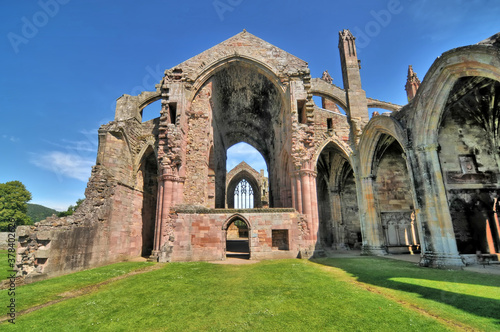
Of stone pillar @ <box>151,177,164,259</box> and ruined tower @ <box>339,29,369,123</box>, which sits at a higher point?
ruined tower @ <box>339,29,369,123</box>

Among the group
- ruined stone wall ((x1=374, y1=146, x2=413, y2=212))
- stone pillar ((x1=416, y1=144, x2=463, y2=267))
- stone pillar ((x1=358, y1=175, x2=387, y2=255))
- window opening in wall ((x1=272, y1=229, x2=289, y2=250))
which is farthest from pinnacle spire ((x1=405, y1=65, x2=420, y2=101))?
window opening in wall ((x1=272, y1=229, x2=289, y2=250))

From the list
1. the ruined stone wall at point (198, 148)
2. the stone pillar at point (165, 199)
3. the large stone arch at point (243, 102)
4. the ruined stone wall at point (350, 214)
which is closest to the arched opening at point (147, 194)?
the stone pillar at point (165, 199)

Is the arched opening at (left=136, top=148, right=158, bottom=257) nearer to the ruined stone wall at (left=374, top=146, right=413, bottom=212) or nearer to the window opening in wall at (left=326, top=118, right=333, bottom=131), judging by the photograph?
the window opening in wall at (left=326, top=118, right=333, bottom=131)

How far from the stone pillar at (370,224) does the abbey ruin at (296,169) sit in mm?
62

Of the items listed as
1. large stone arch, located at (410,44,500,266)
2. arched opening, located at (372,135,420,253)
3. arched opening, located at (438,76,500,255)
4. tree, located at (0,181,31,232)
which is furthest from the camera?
tree, located at (0,181,31,232)

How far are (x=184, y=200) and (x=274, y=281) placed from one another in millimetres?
7773

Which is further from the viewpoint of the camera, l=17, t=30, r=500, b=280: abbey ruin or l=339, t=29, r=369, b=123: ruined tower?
l=339, t=29, r=369, b=123: ruined tower

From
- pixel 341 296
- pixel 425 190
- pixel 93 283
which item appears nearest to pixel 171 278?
pixel 93 283

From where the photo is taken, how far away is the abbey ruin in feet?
26.9

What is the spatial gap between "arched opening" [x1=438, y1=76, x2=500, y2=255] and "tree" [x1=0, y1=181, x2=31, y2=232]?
136 feet

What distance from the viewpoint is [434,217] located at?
8.12 m

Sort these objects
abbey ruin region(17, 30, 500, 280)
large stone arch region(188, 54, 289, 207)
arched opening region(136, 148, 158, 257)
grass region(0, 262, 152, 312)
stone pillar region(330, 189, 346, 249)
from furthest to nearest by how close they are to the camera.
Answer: stone pillar region(330, 189, 346, 249) → large stone arch region(188, 54, 289, 207) → arched opening region(136, 148, 158, 257) → abbey ruin region(17, 30, 500, 280) → grass region(0, 262, 152, 312)

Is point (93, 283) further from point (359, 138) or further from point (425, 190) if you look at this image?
point (359, 138)

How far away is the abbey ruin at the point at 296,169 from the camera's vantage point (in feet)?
26.9
